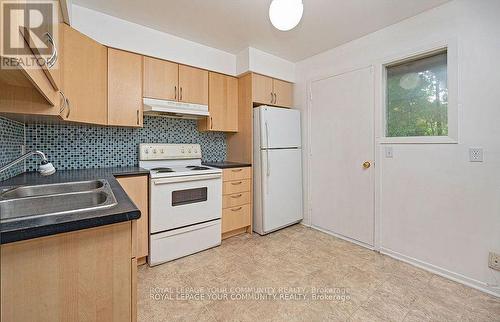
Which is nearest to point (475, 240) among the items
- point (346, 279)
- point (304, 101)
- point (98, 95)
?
point (346, 279)

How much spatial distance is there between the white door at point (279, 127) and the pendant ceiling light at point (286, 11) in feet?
4.27

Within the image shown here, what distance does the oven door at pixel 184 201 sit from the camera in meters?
2.15

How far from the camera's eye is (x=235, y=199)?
111 inches

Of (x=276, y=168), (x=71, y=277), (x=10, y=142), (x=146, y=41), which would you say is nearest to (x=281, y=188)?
(x=276, y=168)

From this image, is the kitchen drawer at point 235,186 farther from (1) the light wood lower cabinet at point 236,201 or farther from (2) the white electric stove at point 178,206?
(2) the white electric stove at point 178,206

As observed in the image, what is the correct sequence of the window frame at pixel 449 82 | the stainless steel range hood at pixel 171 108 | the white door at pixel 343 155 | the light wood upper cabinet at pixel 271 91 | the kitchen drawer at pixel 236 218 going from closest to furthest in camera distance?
the window frame at pixel 449 82, the stainless steel range hood at pixel 171 108, the white door at pixel 343 155, the kitchen drawer at pixel 236 218, the light wood upper cabinet at pixel 271 91

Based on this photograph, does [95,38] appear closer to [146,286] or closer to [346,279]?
[146,286]

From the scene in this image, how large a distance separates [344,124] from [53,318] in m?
2.83

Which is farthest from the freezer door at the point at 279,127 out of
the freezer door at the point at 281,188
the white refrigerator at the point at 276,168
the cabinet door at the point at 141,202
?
the cabinet door at the point at 141,202

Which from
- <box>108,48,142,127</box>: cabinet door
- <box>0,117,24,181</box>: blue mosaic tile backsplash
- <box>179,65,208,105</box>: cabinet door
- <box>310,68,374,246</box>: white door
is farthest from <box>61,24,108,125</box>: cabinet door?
<box>310,68,374,246</box>: white door

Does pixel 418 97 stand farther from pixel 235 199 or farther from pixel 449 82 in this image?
pixel 235 199

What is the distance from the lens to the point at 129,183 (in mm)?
2025

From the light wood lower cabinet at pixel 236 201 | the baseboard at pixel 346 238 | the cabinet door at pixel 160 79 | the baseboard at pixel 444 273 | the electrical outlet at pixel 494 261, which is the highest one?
the cabinet door at pixel 160 79

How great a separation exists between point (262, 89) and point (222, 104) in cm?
56
